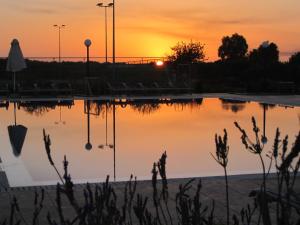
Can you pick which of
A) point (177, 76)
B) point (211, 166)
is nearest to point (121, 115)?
point (211, 166)

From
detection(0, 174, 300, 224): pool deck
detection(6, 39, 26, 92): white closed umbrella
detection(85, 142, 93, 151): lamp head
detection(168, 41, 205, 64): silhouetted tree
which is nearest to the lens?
detection(0, 174, 300, 224): pool deck

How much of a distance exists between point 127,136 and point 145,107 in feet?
20.1

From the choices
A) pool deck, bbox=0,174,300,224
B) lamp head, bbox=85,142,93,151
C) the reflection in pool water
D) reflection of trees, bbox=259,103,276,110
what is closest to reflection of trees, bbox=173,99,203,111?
the reflection in pool water

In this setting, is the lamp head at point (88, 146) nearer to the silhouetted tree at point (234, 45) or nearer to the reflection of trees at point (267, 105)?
the reflection of trees at point (267, 105)

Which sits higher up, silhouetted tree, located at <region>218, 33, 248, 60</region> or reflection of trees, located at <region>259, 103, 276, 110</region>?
silhouetted tree, located at <region>218, 33, 248, 60</region>

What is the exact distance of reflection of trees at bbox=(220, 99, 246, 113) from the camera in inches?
616

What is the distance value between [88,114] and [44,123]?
211 cm

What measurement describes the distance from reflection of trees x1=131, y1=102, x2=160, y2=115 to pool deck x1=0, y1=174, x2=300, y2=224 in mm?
8578

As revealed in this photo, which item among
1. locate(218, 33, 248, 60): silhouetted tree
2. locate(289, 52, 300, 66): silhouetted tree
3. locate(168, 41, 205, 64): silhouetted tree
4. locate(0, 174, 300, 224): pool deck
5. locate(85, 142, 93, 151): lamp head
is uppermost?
locate(218, 33, 248, 60): silhouetted tree

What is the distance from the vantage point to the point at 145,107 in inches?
630

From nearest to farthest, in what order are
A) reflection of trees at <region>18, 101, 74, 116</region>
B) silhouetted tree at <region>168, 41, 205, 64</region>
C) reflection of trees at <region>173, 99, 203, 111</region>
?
1. reflection of trees at <region>18, 101, 74, 116</region>
2. reflection of trees at <region>173, 99, 203, 111</region>
3. silhouetted tree at <region>168, 41, 205, 64</region>

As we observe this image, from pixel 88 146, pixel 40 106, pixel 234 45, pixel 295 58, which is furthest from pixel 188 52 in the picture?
pixel 88 146

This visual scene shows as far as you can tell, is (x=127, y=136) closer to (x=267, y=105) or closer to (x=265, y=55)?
(x=267, y=105)

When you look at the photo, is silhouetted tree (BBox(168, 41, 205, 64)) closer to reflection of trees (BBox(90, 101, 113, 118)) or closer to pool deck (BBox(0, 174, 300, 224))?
reflection of trees (BBox(90, 101, 113, 118))
